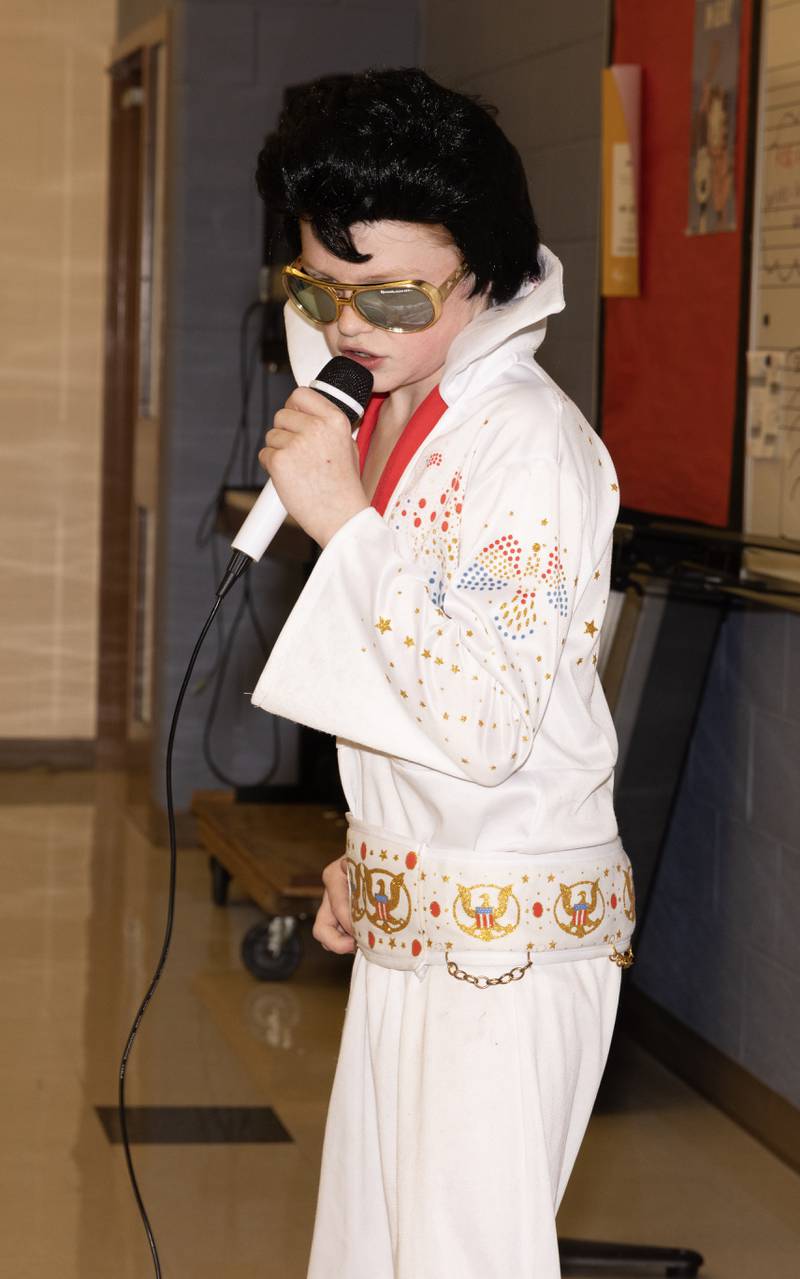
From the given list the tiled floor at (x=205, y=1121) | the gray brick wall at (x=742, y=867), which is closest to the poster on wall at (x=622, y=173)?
the gray brick wall at (x=742, y=867)

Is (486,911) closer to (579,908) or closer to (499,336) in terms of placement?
(579,908)

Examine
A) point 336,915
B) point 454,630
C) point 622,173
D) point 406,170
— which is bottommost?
point 336,915

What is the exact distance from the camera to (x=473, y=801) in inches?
53.5

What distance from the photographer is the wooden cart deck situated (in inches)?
153

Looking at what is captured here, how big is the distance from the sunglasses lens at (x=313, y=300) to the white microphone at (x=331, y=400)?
0.04 metres

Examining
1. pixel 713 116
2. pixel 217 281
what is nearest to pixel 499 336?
pixel 713 116

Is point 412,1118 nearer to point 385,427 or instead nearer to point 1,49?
point 385,427

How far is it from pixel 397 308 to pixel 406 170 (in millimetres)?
105

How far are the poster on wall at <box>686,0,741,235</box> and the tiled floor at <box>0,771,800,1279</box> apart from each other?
5.38 ft

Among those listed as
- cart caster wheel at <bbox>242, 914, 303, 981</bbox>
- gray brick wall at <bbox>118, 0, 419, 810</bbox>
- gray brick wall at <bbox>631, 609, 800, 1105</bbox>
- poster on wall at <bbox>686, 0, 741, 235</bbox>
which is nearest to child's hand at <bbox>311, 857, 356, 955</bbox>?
gray brick wall at <bbox>631, 609, 800, 1105</bbox>

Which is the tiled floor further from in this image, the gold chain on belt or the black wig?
the black wig

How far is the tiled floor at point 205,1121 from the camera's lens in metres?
2.75

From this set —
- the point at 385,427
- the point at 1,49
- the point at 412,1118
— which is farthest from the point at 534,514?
the point at 1,49

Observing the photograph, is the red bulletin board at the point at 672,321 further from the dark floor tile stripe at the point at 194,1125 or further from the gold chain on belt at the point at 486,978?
the gold chain on belt at the point at 486,978
